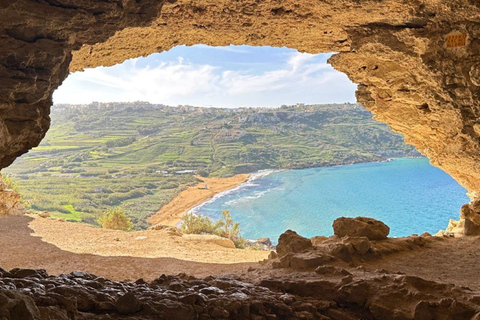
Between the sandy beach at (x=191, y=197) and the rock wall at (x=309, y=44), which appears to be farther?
the sandy beach at (x=191, y=197)

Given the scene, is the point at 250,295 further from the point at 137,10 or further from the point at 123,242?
the point at 123,242

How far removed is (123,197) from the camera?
37938 millimetres

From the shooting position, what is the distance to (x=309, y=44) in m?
9.52

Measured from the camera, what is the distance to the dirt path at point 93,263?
8828 millimetres

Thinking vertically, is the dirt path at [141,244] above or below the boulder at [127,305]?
below

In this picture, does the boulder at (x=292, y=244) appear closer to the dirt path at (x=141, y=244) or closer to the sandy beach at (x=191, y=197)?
the dirt path at (x=141, y=244)

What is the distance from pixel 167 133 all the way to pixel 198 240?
46521mm

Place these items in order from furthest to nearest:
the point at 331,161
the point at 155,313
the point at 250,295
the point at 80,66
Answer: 1. the point at 331,161
2. the point at 80,66
3. the point at 250,295
4. the point at 155,313

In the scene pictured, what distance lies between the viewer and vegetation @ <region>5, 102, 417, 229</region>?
3753 centimetres

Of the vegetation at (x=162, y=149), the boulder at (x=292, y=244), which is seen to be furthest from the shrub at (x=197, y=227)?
the vegetation at (x=162, y=149)

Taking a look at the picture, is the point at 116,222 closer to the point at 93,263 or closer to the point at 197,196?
the point at 93,263

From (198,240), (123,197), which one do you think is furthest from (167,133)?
(198,240)

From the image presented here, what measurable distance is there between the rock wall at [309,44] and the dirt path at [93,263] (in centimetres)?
508

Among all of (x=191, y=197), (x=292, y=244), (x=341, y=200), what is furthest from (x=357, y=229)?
(x=341, y=200)
